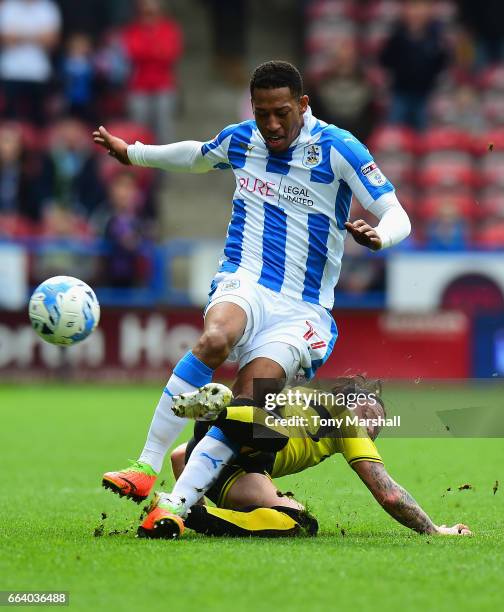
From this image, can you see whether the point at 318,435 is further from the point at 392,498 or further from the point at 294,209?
the point at 294,209

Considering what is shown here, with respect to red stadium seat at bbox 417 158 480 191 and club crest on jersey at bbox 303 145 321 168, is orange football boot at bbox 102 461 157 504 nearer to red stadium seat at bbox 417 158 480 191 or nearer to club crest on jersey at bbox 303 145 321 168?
club crest on jersey at bbox 303 145 321 168

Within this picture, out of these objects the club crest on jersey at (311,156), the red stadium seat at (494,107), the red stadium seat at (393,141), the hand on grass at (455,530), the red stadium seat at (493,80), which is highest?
the red stadium seat at (493,80)

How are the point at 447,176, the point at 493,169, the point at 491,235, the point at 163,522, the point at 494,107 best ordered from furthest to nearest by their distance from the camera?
the point at 494,107 → the point at 493,169 → the point at 447,176 → the point at 491,235 → the point at 163,522

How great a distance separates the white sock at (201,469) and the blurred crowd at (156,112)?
9.47 metres

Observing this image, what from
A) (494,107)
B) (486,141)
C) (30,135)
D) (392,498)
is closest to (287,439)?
(392,498)

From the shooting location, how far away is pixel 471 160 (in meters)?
17.9

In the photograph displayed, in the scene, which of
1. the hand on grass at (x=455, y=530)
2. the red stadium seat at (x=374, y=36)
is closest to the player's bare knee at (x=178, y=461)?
the hand on grass at (x=455, y=530)

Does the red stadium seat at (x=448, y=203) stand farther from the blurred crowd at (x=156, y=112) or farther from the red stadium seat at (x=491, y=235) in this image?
the red stadium seat at (x=491, y=235)

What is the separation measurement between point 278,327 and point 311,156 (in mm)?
860

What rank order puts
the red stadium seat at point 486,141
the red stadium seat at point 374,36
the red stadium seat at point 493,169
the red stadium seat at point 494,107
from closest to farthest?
the red stadium seat at point 493,169, the red stadium seat at point 486,141, the red stadium seat at point 494,107, the red stadium seat at point 374,36

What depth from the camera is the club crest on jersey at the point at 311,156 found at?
655cm

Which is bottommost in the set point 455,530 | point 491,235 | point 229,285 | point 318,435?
point 455,530

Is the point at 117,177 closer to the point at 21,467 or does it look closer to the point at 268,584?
the point at 21,467

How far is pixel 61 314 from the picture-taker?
649 cm
